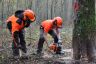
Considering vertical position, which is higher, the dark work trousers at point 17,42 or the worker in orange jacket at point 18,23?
the worker in orange jacket at point 18,23

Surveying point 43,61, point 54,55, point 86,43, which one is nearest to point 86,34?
point 86,43

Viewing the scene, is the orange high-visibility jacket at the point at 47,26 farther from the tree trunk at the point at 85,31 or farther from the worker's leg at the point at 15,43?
the tree trunk at the point at 85,31

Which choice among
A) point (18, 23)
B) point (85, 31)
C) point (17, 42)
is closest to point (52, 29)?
point (17, 42)

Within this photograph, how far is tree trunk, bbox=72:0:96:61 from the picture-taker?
9.62m

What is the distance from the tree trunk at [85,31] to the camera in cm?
962

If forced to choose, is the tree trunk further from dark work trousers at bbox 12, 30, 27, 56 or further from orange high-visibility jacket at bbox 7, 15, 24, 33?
dark work trousers at bbox 12, 30, 27, 56

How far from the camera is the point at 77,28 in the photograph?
979 cm

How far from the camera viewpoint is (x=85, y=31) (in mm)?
9727

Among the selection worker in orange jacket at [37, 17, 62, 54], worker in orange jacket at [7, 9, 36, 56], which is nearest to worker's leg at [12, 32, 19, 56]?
worker in orange jacket at [7, 9, 36, 56]

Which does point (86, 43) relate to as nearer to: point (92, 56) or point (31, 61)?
point (92, 56)

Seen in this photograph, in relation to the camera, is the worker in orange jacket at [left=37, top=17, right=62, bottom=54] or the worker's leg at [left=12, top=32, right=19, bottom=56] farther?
the worker in orange jacket at [left=37, top=17, right=62, bottom=54]

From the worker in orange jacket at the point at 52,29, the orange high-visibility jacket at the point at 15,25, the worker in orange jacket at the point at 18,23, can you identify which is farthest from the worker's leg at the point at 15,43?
the worker in orange jacket at the point at 52,29

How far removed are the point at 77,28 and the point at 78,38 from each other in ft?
1.02

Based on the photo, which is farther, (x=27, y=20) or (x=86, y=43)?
(x=27, y=20)
